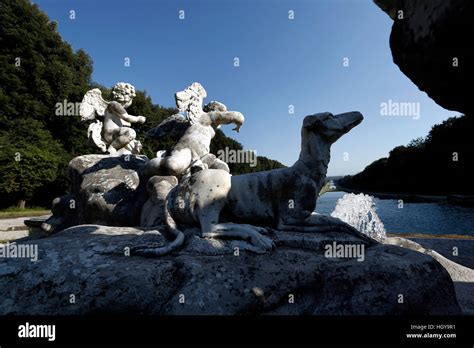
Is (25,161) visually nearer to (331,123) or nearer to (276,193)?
(276,193)

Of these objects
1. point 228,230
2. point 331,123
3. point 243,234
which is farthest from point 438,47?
point 228,230

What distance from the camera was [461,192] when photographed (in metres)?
27.5

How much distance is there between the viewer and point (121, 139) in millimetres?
7027

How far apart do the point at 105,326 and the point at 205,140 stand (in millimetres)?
3691

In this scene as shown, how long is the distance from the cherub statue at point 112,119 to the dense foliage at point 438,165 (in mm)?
28817

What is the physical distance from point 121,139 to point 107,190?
2.40m

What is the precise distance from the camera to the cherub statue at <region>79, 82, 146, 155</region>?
6.95m

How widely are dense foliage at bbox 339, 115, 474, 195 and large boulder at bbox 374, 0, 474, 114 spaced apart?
1133 inches

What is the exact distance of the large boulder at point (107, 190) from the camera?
16.3ft

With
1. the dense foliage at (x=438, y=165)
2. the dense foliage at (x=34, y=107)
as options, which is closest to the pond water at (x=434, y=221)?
the dense foliage at (x=438, y=165)

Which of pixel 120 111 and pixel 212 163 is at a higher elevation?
pixel 120 111

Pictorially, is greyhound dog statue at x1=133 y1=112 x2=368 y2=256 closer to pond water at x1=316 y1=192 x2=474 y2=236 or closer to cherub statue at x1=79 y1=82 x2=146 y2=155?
cherub statue at x1=79 y1=82 x2=146 y2=155

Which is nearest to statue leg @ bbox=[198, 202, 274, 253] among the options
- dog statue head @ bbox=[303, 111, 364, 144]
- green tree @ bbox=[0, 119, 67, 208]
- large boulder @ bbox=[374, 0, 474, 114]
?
dog statue head @ bbox=[303, 111, 364, 144]

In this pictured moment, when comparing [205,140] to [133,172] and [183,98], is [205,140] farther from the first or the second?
[133,172]
